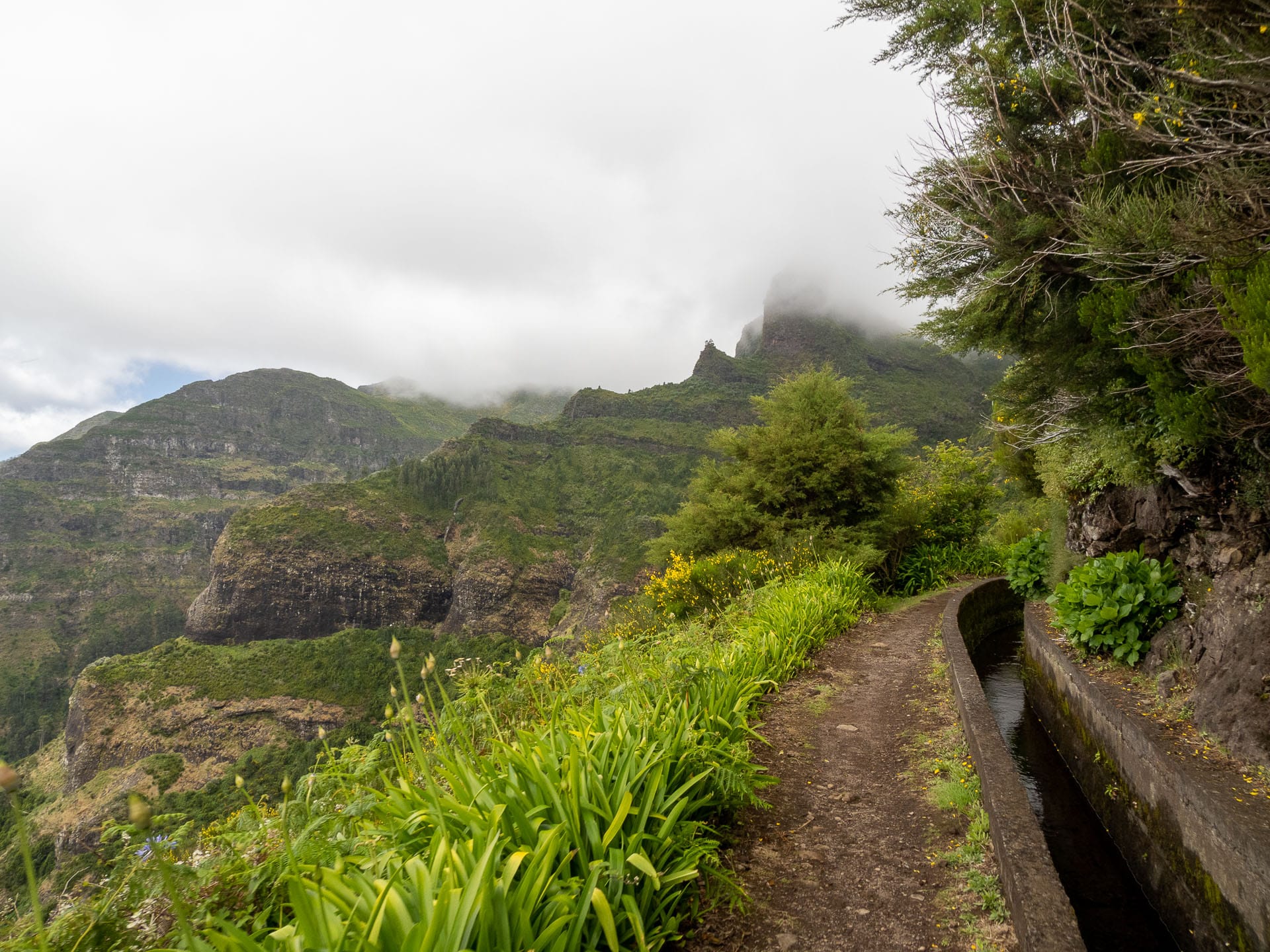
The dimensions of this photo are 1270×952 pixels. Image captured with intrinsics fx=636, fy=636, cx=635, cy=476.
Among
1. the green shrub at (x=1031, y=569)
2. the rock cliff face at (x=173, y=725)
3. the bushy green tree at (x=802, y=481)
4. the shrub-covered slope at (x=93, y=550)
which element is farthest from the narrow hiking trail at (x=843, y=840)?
the shrub-covered slope at (x=93, y=550)

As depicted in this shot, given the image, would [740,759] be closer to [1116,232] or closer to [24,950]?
[24,950]

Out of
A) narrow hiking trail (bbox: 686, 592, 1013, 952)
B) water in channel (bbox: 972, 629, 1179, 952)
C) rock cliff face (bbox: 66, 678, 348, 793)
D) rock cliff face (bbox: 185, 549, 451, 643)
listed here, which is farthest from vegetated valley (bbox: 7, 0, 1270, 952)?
rock cliff face (bbox: 185, 549, 451, 643)

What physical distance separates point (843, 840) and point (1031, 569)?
8625 mm

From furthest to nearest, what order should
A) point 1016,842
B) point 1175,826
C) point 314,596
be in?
point 314,596, point 1175,826, point 1016,842

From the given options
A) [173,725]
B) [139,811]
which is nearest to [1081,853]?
[139,811]

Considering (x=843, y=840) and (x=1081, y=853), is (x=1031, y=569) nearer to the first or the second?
(x=1081, y=853)

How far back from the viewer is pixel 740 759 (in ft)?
12.5

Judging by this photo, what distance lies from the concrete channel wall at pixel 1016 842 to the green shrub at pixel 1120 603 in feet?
4.14

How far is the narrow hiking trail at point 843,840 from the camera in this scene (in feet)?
9.11

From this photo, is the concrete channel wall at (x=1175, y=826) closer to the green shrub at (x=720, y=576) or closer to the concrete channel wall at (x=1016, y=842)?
the concrete channel wall at (x=1016, y=842)

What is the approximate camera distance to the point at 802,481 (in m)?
13.1

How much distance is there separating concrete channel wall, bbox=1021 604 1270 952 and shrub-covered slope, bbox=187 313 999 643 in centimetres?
7248

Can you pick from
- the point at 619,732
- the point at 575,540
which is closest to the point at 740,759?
the point at 619,732

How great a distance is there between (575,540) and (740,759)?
Answer: 93.4 meters
